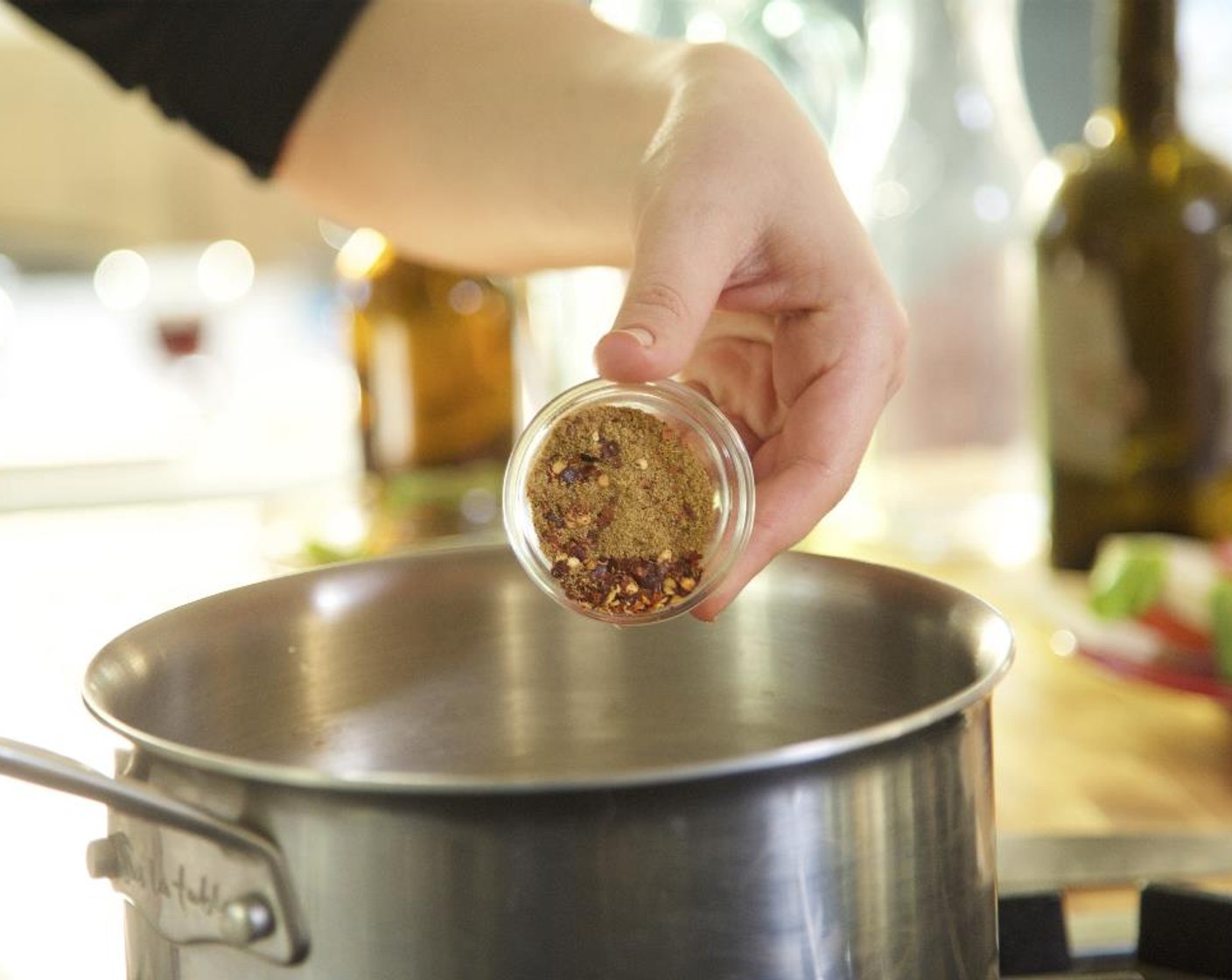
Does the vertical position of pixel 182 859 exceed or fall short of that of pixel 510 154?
it falls short

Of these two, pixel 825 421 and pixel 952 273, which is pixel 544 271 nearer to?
pixel 825 421

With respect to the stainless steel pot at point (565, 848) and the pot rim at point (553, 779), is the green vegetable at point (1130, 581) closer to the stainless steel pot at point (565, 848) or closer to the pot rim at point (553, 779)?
the stainless steel pot at point (565, 848)

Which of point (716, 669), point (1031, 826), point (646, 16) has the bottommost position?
point (1031, 826)

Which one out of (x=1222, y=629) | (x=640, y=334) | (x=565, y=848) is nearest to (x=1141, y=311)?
(x=1222, y=629)

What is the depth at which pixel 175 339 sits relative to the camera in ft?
6.41

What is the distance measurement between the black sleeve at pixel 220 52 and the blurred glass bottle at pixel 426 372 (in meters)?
0.37

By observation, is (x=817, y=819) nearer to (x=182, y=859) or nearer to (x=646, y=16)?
(x=182, y=859)

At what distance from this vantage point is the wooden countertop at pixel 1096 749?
67 centimetres

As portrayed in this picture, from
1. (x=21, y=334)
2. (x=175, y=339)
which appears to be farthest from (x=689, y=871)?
(x=21, y=334)

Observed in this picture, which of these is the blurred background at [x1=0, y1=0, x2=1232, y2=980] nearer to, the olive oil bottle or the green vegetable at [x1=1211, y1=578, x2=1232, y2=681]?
the olive oil bottle

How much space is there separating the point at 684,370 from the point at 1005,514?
0.62m

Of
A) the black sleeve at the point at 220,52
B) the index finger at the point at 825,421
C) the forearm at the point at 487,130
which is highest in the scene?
the black sleeve at the point at 220,52

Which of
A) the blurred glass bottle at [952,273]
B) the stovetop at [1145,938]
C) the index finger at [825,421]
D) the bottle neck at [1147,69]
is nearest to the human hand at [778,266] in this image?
the index finger at [825,421]

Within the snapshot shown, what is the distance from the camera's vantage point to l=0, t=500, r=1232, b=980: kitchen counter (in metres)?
0.62
